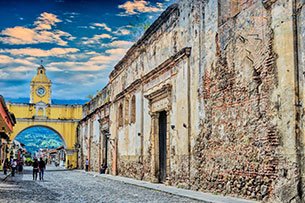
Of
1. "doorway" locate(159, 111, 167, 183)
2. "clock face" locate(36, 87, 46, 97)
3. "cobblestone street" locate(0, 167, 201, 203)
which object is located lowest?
"cobblestone street" locate(0, 167, 201, 203)

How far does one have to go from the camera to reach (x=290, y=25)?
967 cm

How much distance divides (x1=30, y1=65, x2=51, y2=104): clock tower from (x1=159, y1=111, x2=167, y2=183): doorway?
3372cm

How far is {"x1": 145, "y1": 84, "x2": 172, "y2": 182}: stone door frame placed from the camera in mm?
17891

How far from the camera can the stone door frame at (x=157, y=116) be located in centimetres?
1789

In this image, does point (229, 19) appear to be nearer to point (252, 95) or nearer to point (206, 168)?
point (252, 95)

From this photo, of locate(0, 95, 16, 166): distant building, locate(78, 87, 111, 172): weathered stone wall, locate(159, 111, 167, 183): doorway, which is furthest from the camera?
locate(78, 87, 111, 172): weathered stone wall

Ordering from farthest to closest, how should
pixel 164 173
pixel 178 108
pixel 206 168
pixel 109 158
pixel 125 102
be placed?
1. pixel 109 158
2. pixel 125 102
3. pixel 164 173
4. pixel 178 108
5. pixel 206 168

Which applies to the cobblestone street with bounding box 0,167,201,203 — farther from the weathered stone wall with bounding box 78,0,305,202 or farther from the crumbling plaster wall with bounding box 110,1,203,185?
the crumbling plaster wall with bounding box 110,1,203,185

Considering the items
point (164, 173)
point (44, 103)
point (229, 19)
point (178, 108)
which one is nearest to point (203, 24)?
point (229, 19)

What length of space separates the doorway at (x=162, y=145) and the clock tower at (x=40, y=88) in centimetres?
3372

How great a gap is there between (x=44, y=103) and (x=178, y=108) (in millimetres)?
34469

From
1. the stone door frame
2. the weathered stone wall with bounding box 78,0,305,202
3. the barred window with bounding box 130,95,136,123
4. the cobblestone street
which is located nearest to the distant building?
the cobblestone street

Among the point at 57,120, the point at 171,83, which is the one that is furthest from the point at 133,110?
the point at 57,120

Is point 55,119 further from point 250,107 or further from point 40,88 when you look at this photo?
point 250,107
